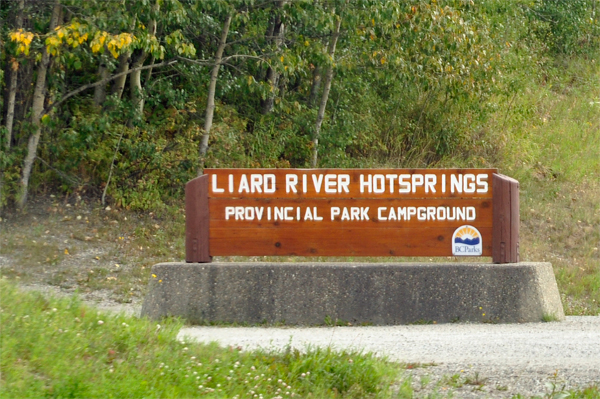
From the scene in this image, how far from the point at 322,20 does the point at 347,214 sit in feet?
18.8

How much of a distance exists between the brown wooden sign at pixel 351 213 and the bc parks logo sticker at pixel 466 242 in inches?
0.4

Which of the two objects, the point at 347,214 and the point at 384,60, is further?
the point at 384,60

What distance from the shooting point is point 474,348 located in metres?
6.47

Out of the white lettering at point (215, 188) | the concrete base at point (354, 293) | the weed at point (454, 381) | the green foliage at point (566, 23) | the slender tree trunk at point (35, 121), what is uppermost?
the green foliage at point (566, 23)

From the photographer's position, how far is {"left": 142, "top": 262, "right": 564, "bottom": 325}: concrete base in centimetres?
806

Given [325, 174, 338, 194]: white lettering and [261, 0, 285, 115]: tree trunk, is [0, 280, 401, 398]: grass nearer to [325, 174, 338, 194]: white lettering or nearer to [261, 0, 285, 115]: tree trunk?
[325, 174, 338, 194]: white lettering

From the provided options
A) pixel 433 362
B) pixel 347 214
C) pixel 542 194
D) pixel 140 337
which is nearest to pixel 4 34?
pixel 347 214

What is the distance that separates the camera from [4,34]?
13125 millimetres

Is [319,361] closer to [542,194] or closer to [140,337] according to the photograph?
[140,337]

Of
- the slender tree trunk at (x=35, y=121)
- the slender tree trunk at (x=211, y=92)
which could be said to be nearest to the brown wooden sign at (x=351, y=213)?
the slender tree trunk at (x=211, y=92)

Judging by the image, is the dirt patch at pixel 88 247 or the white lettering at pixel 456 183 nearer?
the white lettering at pixel 456 183

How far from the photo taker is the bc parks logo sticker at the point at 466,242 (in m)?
8.30

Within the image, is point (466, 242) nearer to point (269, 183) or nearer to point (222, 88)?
point (269, 183)

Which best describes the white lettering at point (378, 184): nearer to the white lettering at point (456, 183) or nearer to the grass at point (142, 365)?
the white lettering at point (456, 183)
